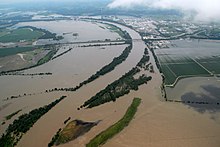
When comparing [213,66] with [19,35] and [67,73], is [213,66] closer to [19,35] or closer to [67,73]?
[67,73]

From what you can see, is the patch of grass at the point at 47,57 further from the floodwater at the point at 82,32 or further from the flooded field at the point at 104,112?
the floodwater at the point at 82,32

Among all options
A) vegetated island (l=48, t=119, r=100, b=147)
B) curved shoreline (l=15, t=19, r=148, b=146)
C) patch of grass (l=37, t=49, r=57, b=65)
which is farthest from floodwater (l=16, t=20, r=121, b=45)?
vegetated island (l=48, t=119, r=100, b=147)

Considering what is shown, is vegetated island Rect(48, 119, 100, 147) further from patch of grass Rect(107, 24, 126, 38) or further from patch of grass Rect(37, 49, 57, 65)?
patch of grass Rect(107, 24, 126, 38)

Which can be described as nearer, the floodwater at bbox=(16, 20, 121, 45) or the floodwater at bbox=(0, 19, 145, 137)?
the floodwater at bbox=(0, 19, 145, 137)

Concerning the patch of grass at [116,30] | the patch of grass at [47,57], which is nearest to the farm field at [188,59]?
the patch of grass at [116,30]

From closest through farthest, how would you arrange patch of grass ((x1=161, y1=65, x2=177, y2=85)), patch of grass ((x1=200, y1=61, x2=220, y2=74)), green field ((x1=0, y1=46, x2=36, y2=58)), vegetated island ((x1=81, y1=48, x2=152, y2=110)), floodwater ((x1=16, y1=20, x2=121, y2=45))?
vegetated island ((x1=81, y1=48, x2=152, y2=110))
patch of grass ((x1=161, y1=65, x2=177, y2=85))
patch of grass ((x1=200, y1=61, x2=220, y2=74))
green field ((x1=0, y1=46, x2=36, y2=58))
floodwater ((x1=16, y1=20, x2=121, y2=45))

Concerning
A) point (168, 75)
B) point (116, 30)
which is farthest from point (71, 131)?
point (116, 30)
